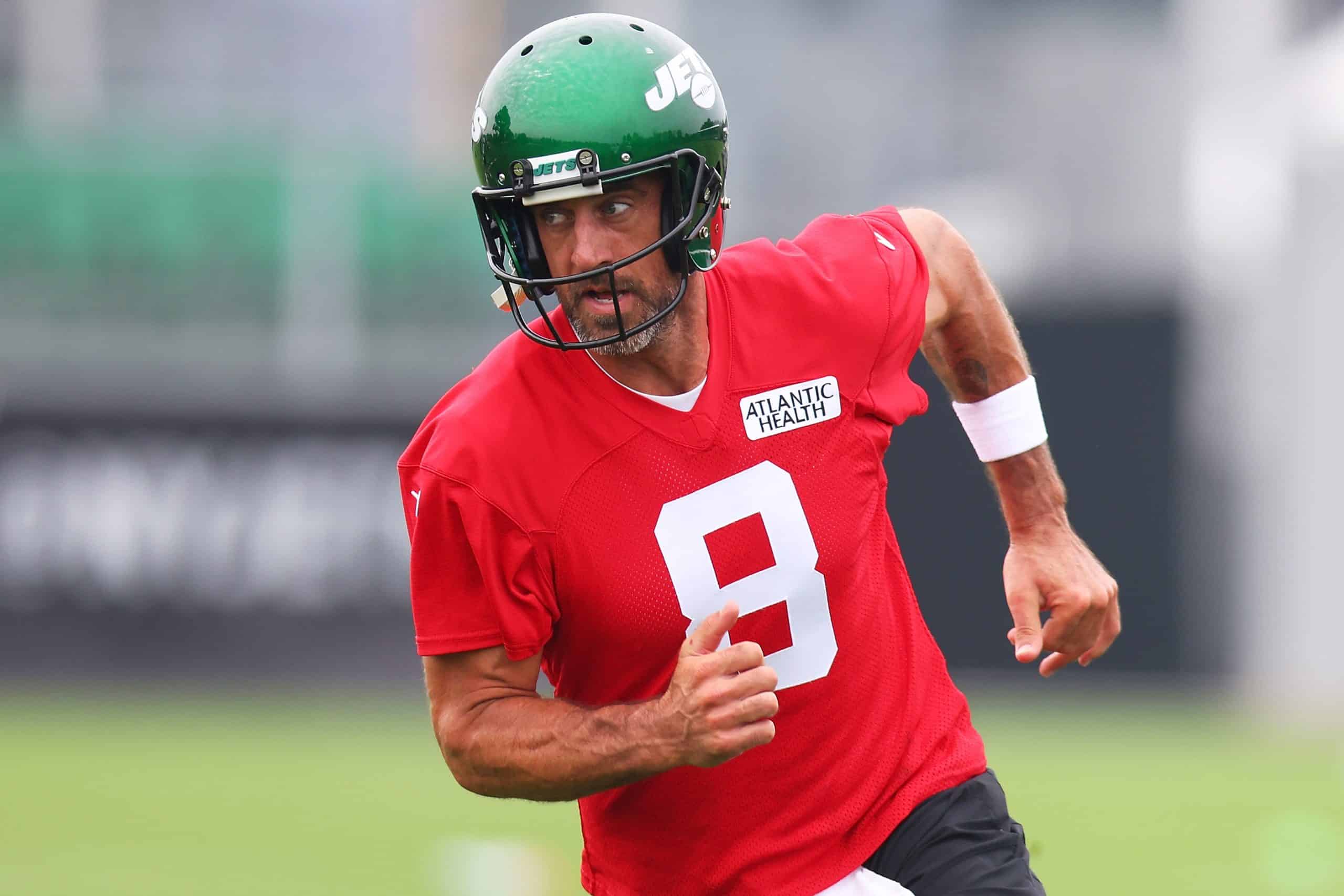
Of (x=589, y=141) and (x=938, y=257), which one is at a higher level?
(x=589, y=141)

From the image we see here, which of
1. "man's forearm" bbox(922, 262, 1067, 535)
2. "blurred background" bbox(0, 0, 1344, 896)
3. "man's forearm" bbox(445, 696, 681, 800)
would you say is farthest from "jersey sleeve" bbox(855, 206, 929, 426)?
"blurred background" bbox(0, 0, 1344, 896)

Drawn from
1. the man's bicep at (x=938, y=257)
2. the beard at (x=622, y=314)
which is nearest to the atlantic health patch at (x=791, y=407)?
the beard at (x=622, y=314)

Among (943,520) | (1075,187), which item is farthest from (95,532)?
(1075,187)

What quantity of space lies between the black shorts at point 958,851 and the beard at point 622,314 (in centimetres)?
103

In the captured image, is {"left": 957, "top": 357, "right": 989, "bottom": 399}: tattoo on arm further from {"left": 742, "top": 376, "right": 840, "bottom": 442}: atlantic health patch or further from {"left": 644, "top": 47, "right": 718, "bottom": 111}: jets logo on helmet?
{"left": 644, "top": 47, "right": 718, "bottom": 111}: jets logo on helmet

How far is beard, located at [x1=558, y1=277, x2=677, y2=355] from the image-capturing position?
3139 millimetres

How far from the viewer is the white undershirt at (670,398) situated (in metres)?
3.26

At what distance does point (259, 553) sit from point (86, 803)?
2620mm

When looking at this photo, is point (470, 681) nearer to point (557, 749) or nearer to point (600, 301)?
point (557, 749)

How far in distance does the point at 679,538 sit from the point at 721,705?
44cm

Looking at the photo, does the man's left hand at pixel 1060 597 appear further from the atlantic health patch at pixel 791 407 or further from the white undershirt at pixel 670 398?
the white undershirt at pixel 670 398

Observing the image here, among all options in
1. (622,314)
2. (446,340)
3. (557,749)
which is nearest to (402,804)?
(446,340)

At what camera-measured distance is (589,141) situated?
309 cm

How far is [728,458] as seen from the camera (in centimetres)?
326
